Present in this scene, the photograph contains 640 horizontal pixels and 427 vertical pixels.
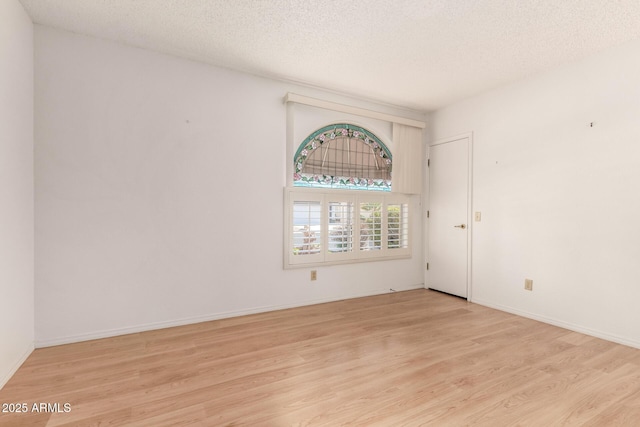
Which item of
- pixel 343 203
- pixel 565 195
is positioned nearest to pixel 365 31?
pixel 343 203

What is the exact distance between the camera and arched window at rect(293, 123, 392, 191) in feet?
11.6

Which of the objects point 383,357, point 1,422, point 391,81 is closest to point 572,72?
point 391,81

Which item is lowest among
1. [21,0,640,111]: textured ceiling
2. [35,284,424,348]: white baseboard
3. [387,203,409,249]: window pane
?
[35,284,424,348]: white baseboard

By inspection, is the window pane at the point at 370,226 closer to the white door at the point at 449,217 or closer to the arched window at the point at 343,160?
the arched window at the point at 343,160

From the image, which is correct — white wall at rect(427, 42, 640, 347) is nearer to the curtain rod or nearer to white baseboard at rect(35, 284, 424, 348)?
the curtain rod

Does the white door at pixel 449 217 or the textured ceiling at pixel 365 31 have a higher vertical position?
the textured ceiling at pixel 365 31

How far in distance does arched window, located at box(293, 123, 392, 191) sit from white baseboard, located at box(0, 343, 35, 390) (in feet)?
8.35

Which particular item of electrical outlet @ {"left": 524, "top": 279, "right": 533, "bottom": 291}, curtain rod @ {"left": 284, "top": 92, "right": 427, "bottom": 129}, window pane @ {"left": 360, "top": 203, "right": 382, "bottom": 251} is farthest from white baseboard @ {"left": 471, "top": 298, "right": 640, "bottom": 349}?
curtain rod @ {"left": 284, "top": 92, "right": 427, "bottom": 129}

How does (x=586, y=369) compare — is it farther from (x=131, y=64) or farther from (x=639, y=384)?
(x=131, y=64)

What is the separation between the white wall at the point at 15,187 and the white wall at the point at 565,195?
4.13 m

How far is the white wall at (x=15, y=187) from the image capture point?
74.4 inches

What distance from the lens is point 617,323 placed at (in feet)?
8.44

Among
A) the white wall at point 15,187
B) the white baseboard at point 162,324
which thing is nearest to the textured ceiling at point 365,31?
the white wall at point 15,187

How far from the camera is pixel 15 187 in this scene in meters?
2.05
